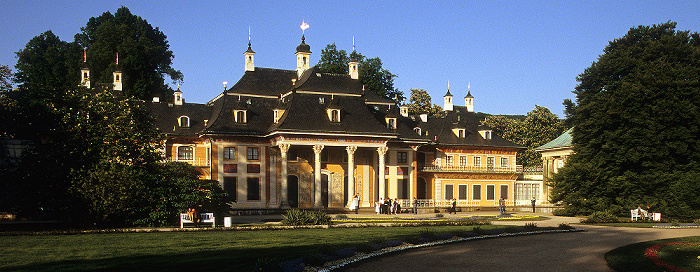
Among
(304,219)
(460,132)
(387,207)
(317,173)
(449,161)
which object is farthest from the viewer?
(460,132)

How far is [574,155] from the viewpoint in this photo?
5241 centimetres

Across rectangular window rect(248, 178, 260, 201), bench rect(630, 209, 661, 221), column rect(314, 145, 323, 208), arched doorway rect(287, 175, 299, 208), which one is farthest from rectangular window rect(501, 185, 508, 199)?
rectangular window rect(248, 178, 260, 201)

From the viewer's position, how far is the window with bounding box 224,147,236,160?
58.9 meters

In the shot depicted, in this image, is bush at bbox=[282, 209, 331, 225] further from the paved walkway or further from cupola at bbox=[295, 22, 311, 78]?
cupola at bbox=[295, 22, 311, 78]

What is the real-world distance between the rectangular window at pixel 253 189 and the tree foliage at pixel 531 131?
38432 millimetres

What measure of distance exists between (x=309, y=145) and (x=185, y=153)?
1188 cm

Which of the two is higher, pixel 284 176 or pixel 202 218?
pixel 284 176

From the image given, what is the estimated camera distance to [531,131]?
292 feet

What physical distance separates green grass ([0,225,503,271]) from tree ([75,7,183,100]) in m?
48.8

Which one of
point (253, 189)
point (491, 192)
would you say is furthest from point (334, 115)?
point (491, 192)

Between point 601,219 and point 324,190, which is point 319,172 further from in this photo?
point 601,219

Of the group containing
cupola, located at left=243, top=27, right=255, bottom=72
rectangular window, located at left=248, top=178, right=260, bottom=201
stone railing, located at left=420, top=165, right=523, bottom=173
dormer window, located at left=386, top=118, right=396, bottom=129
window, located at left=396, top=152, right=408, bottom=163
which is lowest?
rectangular window, located at left=248, top=178, right=260, bottom=201

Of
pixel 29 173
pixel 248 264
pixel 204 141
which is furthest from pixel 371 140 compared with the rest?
pixel 248 264

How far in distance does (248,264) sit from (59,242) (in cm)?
960
